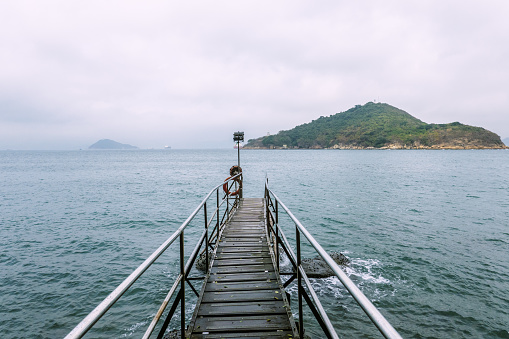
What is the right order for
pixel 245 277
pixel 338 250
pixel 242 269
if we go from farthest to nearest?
pixel 338 250 → pixel 242 269 → pixel 245 277

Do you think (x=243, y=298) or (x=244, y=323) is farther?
(x=243, y=298)

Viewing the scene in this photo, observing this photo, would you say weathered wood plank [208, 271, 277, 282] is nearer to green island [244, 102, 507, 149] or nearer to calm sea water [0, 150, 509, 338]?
calm sea water [0, 150, 509, 338]

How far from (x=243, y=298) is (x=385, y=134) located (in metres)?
163

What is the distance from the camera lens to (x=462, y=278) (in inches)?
344

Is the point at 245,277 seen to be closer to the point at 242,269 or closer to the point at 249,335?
the point at 242,269

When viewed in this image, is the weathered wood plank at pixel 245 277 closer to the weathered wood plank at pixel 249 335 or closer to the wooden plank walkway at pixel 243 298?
the wooden plank walkway at pixel 243 298

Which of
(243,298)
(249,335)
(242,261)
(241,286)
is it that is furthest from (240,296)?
(242,261)

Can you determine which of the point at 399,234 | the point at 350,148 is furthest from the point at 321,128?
the point at 399,234

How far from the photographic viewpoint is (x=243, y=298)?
14.2 feet

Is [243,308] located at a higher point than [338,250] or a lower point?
higher

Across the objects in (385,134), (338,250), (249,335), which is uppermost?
(385,134)

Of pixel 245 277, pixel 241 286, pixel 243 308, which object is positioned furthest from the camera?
pixel 245 277

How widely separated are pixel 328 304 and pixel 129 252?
8.35 metres

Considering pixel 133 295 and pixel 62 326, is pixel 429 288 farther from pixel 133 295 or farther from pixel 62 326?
pixel 62 326
